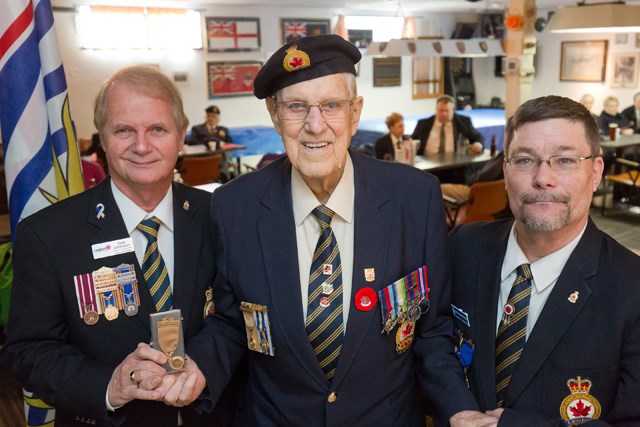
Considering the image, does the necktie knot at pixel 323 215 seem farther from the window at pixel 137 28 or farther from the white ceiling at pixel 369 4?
the window at pixel 137 28

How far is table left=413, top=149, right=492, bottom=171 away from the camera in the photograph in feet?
21.5

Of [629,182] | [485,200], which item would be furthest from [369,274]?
[629,182]

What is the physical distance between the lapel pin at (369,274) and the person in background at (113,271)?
538 mm

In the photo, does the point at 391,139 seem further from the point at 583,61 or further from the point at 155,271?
the point at 583,61

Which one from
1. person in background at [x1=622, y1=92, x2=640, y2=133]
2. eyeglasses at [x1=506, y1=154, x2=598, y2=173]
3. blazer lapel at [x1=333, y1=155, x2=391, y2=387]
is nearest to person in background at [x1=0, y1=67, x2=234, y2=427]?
blazer lapel at [x1=333, y1=155, x2=391, y2=387]

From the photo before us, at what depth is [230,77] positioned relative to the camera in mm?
12594

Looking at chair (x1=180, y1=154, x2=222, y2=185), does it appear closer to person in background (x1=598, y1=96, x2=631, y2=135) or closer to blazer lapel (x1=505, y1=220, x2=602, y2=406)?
blazer lapel (x1=505, y1=220, x2=602, y2=406)

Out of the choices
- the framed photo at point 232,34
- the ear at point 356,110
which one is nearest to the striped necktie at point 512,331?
the ear at point 356,110

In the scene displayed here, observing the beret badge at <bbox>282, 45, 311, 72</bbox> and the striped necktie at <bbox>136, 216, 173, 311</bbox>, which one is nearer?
the beret badge at <bbox>282, 45, 311, 72</bbox>

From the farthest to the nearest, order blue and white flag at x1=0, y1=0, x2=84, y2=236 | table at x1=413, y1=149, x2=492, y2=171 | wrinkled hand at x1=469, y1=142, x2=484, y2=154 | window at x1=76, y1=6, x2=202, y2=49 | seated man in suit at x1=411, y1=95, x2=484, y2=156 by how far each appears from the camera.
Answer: window at x1=76, y1=6, x2=202, y2=49 < seated man in suit at x1=411, y1=95, x2=484, y2=156 < wrinkled hand at x1=469, y1=142, x2=484, y2=154 < table at x1=413, y1=149, x2=492, y2=171 < blue and white flag at x1=0, y1=0, x2=84, y2=236

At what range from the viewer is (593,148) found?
1.55 meters

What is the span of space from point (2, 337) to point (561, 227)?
12.9 feet

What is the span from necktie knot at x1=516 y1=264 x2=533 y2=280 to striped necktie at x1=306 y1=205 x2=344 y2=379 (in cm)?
50

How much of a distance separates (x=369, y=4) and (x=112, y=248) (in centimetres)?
1227
